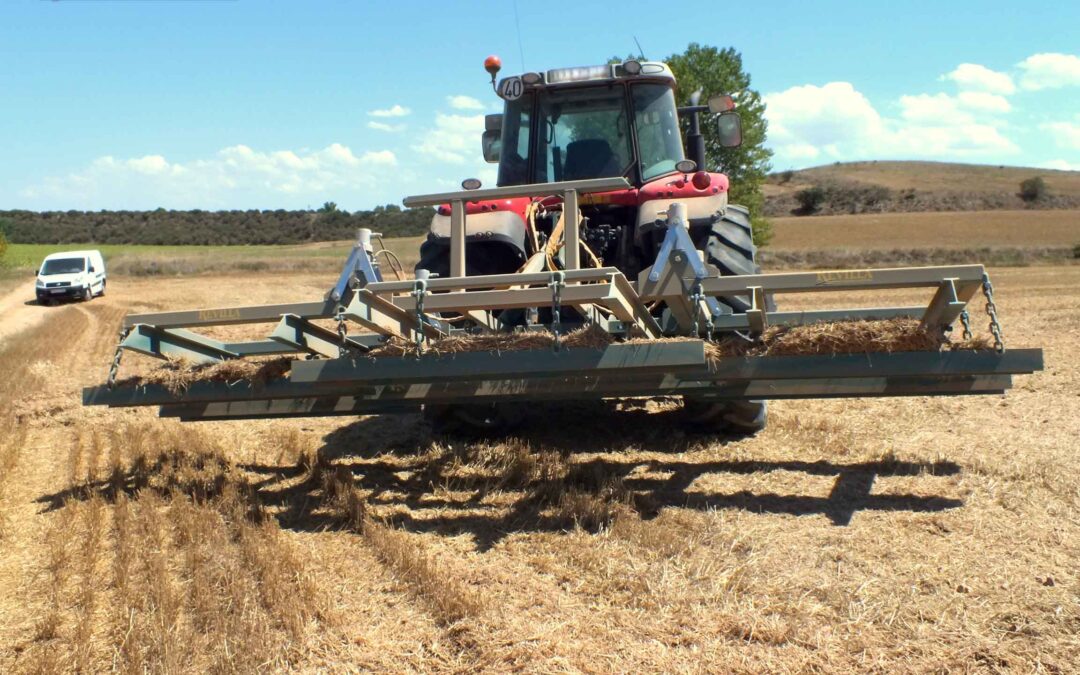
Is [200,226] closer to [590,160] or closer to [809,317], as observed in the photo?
[590,160]

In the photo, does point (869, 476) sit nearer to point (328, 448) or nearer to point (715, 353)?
point (715, 353)

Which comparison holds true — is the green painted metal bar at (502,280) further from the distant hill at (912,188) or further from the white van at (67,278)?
the distant hill at (912,188)

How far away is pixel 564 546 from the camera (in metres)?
3.87

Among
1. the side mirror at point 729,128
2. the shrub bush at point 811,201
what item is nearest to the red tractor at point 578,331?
the side mirror at point 729,128

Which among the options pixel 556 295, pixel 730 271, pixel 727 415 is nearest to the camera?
pixel 556 295

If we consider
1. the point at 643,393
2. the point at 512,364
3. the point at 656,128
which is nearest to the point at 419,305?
the point at 512,364

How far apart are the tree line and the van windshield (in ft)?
129

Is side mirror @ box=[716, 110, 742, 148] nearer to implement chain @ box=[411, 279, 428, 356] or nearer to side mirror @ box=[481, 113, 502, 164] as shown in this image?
side mirror @ box=[481, 113, 502, 164]

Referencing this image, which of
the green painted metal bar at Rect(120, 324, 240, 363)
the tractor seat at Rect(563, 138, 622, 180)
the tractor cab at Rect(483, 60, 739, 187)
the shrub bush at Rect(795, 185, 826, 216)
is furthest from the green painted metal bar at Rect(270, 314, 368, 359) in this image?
the shrub bush at Rect(795, 185, 826, 216)

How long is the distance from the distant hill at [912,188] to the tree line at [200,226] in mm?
27328

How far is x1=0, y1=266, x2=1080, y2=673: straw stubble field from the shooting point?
2951 mm

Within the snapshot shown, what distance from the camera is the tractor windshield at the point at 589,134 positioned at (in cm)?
594

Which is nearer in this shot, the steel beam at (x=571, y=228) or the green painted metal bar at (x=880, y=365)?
the green painted metal bar at (x=880, y=365)

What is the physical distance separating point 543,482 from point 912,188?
202 feet
